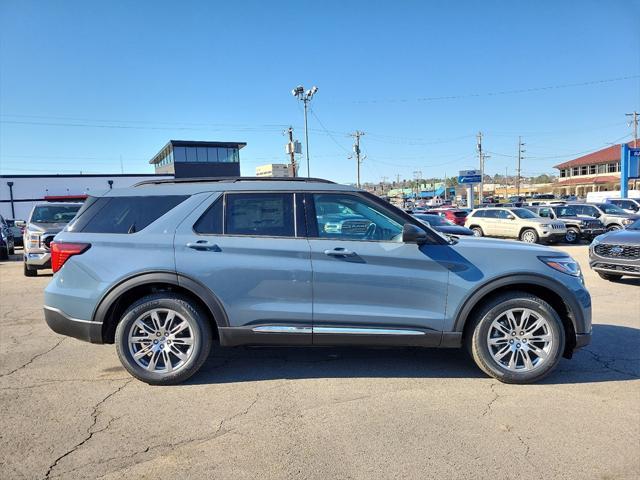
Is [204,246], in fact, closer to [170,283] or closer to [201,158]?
[170,283]

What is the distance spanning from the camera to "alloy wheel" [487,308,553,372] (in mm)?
4016

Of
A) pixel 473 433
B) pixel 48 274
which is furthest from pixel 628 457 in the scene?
pixel 48 274

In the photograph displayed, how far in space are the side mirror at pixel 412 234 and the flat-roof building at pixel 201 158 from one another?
170 ft

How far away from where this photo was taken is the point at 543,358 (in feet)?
13.1

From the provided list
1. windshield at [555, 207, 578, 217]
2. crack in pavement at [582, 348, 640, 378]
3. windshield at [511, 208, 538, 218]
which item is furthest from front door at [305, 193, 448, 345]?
windshield at [555, 207, 578, 217]

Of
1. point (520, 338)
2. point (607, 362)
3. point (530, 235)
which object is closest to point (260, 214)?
point (520, 338)

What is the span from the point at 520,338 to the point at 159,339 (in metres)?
3.19

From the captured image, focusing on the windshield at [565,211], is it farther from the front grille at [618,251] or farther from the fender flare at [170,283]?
the fender flare at [170,283]

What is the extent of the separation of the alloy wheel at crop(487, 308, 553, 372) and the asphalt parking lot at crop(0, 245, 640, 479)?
0.75 feet

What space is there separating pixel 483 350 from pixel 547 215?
18.8 metres

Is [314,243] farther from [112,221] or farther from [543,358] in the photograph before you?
[543,358]

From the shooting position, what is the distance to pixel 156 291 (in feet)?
13.5

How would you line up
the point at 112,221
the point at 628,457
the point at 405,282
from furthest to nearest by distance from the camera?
1. the point at 112,221
2. the point at 405,282
3. the point at 628,457

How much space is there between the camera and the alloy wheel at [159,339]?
4.02 metres
